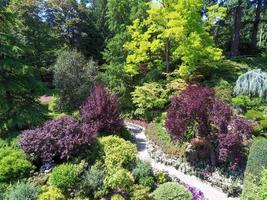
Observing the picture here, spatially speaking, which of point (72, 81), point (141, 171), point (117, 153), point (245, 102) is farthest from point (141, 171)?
point (72, 81)

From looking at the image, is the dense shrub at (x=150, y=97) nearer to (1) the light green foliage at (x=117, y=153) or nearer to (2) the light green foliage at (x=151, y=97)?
(2) the light green foliage at (x=151, y=97)

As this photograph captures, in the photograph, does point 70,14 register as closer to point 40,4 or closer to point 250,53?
point 40,4

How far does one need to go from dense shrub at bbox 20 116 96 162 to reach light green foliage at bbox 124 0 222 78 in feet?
31.7

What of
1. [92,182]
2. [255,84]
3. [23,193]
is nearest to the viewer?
[23,193]

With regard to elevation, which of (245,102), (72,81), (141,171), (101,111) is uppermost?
(72,81)

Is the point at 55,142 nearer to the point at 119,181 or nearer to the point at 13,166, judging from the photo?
the point at 13,166

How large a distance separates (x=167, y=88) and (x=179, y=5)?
511 centimetres

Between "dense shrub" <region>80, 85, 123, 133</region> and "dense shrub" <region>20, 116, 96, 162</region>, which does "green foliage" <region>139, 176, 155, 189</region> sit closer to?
"dense shrub" <region>20, 116, 96, 162</region>

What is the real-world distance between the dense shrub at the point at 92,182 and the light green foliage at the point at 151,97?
30.8 feet

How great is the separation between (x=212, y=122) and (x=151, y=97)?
7259 mm

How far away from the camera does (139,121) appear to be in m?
19.7

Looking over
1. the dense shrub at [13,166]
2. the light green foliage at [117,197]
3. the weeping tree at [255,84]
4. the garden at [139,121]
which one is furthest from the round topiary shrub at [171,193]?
the weeping tree at [255,84]

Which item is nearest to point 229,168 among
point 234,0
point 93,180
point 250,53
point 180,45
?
point 93,180

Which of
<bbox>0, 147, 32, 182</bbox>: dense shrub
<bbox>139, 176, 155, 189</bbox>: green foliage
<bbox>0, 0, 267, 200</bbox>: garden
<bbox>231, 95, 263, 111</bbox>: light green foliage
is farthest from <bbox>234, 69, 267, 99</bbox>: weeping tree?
<bbox>0, 147, 32, 182</bbox>: dense shrub
